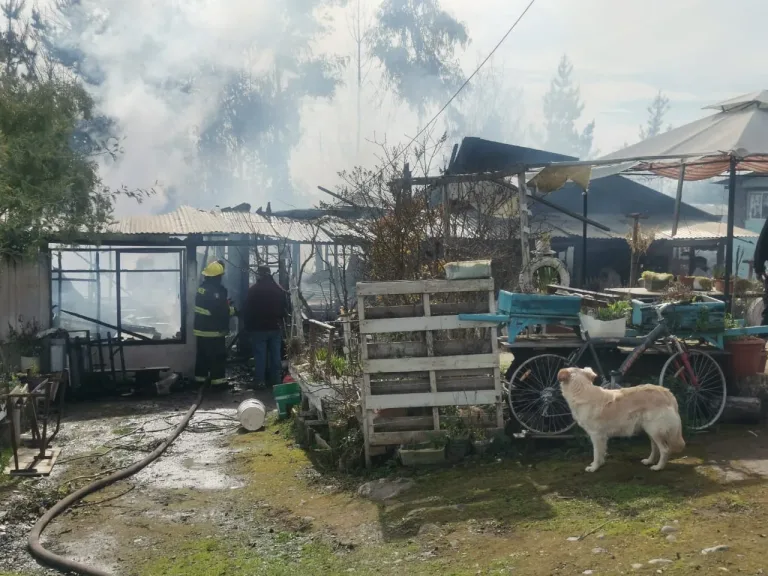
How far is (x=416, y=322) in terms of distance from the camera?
7.43 metres

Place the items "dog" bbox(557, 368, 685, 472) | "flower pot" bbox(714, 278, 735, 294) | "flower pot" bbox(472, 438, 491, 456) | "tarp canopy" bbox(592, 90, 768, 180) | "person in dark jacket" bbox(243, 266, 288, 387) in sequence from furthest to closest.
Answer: "person in dark jacket" bbox(243, 266, 288, 387)
"flower pot" bbox(714, 278, 735, 294)
"tarp canopy" bbox(592, 90, 768, 180)
"flower pot" bbox(472, 438, 491, 456)
"dog" bbox(557, 368, 685, 472)

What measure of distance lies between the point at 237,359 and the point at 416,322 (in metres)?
9.21

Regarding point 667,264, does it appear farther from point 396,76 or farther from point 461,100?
point 461,100

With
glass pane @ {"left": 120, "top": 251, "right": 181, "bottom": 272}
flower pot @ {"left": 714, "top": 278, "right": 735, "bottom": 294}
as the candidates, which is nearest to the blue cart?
flower pot @ {"left": 714, "top": 278, "right": 735, "bottom": 294}

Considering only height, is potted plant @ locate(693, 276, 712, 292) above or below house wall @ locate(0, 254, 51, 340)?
above

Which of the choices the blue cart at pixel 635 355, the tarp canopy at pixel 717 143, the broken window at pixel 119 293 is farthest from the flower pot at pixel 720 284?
the broken window at pixel 119 293

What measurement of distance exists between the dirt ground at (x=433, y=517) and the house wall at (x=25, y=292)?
16.1 feet

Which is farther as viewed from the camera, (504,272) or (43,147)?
(43,147)

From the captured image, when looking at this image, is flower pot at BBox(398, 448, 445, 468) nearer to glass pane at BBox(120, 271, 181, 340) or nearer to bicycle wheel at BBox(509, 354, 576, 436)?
bicycle wheel at BBox(509, 354, 576, 436)

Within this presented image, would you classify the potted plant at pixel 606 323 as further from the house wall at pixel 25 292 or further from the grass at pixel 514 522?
the house wall at pixel 25 292

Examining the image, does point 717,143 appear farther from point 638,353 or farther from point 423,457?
point 423,457

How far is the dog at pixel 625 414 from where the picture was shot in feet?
20.9

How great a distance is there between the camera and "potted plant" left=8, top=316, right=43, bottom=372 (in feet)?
40.5

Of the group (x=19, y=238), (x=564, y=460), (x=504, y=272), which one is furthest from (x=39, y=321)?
(x=564, y=460)
